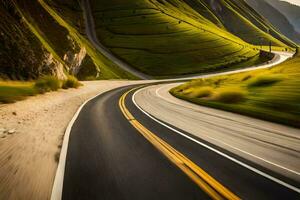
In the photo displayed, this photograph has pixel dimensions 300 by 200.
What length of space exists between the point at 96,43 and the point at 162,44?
1910 centimetres

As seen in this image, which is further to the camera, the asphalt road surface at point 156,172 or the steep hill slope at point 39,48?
the steep hill slope at point 39,48

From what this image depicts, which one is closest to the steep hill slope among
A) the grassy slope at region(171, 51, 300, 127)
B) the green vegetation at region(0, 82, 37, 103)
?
the green vegetation at region(0, 82, 37, 103)

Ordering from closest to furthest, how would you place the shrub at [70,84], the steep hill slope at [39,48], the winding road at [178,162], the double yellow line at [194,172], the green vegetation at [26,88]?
the double yellow line at [194,172], the winding road at [178,162], the green vegetation at [26,88], the steep hill slope at [39,48], the shrub at [70,84]

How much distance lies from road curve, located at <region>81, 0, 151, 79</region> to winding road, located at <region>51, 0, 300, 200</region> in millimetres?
59471

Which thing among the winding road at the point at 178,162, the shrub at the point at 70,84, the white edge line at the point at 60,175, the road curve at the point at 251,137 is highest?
the shrub at the point at 70,84

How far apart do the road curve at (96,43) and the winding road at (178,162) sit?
59.5m

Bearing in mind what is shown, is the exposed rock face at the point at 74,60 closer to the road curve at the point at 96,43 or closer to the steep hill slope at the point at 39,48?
the steep hill slope at the point at 39,48

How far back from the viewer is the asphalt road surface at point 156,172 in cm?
592

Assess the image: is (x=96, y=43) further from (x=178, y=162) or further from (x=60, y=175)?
(x=60, y=175)

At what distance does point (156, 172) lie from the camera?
718 centimetres

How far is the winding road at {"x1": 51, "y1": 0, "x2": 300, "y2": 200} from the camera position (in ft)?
19.8

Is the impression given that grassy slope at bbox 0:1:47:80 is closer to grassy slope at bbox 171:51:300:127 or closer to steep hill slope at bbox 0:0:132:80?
steep hill slope at bbox 0:0:132:80

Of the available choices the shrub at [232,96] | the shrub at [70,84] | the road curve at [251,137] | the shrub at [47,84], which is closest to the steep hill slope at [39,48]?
the shrub at [70,84]

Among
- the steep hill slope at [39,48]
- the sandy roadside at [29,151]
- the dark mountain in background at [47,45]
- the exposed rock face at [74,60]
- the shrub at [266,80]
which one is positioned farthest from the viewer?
the exposed rock face at [74,60]
